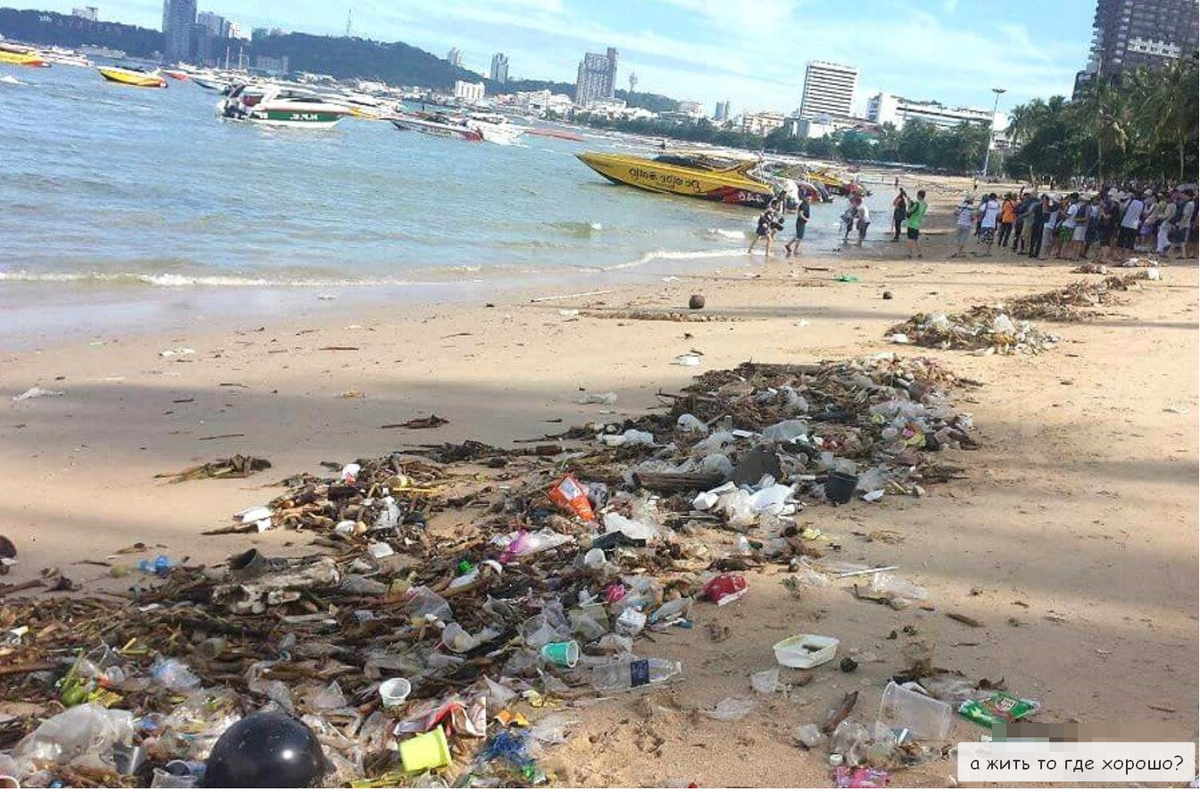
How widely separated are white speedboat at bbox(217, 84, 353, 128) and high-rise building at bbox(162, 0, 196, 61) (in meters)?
8.87

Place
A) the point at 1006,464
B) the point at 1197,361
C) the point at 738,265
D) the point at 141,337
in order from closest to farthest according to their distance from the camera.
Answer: the point at 1006,464, the point at 1197,361, the point at 141,337, the point at 738,265

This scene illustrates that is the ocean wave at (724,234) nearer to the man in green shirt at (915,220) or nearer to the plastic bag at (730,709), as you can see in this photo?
the man in green shirt at (915,220)

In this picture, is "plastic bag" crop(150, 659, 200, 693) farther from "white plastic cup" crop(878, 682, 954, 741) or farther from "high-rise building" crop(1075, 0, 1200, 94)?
"high-rise building" crop(1075, 0, 1200, 94)

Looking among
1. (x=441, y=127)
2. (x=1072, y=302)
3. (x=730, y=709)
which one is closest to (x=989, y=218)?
(x=1072, y=302)

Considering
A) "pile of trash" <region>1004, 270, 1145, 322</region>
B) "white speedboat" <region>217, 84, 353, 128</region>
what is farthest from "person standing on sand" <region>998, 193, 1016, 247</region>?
"white speedboat" <region>217, 84, 353, 128</region>

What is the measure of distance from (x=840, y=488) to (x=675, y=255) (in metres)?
18.4

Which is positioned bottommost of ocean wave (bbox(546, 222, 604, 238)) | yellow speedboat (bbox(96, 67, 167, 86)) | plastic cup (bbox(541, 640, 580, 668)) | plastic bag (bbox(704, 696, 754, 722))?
plastic cup (bbox(541, 640, 580, 668))

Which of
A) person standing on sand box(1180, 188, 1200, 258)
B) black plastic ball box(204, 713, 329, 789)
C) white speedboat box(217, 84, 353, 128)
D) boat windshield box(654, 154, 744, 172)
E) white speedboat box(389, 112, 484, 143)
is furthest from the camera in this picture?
white speedboat box(389, 112, 484, 143)

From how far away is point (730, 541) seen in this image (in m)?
4.91

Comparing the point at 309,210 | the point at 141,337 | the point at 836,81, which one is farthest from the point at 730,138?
the point at 141,337

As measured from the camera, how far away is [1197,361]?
9.37 m

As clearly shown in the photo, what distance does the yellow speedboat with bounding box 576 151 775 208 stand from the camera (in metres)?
39.1
